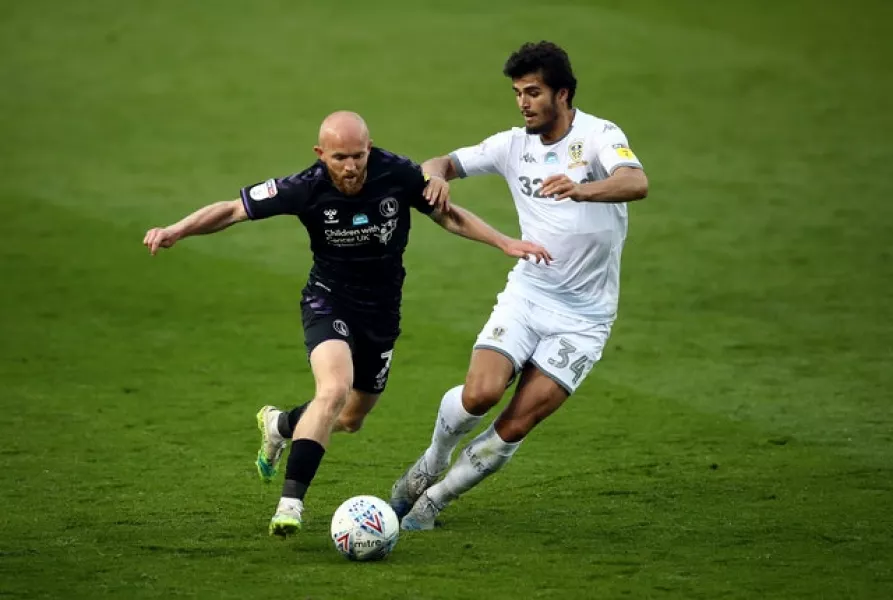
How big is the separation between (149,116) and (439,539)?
12.7 m

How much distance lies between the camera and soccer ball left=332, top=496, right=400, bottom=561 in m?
7.70

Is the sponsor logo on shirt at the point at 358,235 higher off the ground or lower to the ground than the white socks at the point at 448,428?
higher

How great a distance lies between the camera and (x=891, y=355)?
12617 mm

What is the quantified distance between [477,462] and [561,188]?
1.65m

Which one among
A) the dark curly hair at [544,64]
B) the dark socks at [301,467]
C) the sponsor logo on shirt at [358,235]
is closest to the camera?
the dark socks at [301,467]

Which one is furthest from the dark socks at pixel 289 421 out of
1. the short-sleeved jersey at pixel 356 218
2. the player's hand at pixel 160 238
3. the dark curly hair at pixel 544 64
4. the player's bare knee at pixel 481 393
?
the dark curly hair at pixel 544 64

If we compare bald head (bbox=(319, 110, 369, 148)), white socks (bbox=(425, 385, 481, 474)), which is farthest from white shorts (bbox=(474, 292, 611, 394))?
bald head (bbox=(319, 110, 369, 148))

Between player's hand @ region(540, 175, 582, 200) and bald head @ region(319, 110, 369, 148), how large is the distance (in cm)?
100

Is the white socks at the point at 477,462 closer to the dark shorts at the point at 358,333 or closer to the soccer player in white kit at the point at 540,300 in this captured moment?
the soccer player in white kit at the point at 540,300

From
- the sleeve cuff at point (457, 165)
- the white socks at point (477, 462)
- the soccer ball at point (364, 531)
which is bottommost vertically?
the soccer ball at point (364, 531)

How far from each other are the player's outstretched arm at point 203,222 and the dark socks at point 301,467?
4.04 ft

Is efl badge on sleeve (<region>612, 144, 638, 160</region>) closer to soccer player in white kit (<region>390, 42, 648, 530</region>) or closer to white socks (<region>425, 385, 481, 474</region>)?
soccer player in white kit (<region>390, 42, 648, 530</region>)

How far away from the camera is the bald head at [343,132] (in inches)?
318

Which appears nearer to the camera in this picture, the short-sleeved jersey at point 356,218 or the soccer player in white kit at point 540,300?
the short-sleeved jersey at point 356,218
